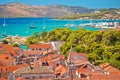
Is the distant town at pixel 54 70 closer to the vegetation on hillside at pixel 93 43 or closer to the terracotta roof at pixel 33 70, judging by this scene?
the terracotta roof at pixel 33 70

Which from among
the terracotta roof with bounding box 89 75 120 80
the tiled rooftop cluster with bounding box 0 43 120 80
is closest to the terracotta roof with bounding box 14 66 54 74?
the tiled rooftop cluster with bounding box 0 43 120 80

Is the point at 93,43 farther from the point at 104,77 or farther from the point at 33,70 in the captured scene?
the point at 104,77

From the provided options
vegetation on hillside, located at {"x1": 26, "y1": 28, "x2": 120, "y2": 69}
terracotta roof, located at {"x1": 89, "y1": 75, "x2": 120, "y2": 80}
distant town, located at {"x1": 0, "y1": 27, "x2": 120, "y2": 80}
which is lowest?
vegetation on hillside, located at {"x1": 26, "y1": 28, "x2": 120, "y2": 69}

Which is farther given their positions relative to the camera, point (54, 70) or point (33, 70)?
point (54, 70)

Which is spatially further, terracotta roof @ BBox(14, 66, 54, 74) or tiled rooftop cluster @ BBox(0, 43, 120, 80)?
terracotta roof @ BBox(14, 66, 54, 74)

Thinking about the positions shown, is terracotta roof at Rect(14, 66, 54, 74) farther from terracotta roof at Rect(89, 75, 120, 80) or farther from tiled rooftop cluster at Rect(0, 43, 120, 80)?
terracotta roof at Rect(89, 75, 120, 80)

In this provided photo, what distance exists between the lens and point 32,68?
2567cm

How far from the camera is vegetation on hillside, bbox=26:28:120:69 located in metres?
36.2

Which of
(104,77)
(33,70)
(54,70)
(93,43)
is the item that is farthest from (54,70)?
(93,43)

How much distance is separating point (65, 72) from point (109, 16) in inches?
6851

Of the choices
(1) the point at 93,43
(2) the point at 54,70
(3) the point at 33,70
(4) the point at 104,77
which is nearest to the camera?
(4) the point at 104,77

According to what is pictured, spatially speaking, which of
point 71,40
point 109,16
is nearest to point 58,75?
point 71,40

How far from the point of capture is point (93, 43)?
44031 millimetres

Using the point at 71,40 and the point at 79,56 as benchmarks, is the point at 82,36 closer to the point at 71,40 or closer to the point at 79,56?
the point at 71,40
